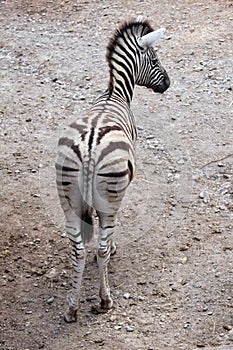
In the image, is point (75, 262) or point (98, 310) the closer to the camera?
point (75, 262)

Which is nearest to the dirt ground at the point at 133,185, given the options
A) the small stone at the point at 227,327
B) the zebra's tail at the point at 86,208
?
the small stone at the point at 227,327

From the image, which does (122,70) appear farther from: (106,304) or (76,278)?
(106,304)

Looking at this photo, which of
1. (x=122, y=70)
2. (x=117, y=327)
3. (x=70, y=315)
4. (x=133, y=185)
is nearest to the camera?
(x=117, y=327)

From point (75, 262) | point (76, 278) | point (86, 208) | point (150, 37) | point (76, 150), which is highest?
point (150, 37)

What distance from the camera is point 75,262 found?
5773 millimetres

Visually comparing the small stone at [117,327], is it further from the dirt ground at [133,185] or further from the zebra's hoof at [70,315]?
the zebra's hoof at [70,315]

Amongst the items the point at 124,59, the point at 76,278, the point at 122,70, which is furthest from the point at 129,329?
the point at 124,59

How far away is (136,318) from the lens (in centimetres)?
586

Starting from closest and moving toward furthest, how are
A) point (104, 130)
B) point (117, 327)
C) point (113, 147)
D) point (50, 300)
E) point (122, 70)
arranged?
1. point (113, 147)
2. point (104, 130)
3. point (117, 327)
4. point (50, 300)
5. point (122, 70)

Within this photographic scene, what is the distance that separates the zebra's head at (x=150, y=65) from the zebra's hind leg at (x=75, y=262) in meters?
2.20

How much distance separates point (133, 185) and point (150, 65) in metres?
1.22

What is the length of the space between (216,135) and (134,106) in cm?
115

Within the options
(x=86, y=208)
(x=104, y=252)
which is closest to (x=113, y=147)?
(x=86, y=208)

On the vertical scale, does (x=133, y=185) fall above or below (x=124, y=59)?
below
